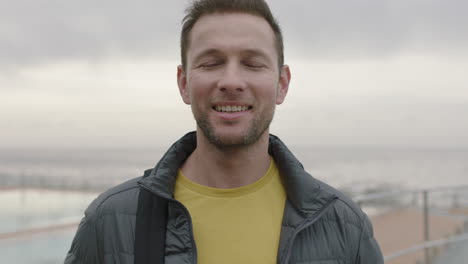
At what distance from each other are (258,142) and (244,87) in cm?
22

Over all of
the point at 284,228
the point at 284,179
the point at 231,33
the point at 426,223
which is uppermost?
the point at 231,33

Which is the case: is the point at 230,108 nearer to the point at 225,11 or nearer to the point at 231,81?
the point at 231,81

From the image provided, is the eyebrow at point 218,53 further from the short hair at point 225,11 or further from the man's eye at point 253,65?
the short hair at point 225,11

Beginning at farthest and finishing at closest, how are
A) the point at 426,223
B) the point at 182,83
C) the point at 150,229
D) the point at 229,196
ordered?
the point at 426,223 → the point at 182,83 → the point at 229,196 → the point at 150,229

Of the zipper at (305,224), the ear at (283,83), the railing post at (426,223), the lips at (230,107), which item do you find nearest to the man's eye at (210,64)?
the lips at (230,107)

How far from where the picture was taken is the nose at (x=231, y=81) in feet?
5.20

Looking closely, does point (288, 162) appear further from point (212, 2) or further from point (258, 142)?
point (212, 2)

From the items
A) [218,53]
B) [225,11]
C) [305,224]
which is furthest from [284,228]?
[225,11]

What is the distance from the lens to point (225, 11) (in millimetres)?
1716

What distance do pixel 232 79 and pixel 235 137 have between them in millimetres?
181

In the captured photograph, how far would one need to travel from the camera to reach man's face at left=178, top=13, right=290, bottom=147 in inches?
63.0

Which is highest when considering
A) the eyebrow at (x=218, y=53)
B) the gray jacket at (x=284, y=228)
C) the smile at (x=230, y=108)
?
the eyebrow at (x=218, y=53)

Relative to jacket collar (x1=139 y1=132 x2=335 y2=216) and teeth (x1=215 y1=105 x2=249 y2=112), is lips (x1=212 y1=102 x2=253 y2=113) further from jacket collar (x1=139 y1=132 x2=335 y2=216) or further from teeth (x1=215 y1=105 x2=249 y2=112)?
jacket collar (x1=139 y1=132 x2=335 y2=216)

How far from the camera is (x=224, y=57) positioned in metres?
1.65
